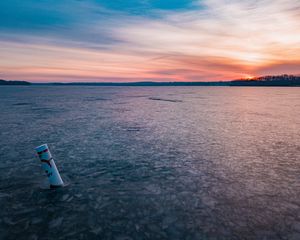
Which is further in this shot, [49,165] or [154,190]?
[154,190]

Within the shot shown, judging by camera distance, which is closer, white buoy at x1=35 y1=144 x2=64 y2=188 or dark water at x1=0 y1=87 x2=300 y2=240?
dark water at x1=0 y1=87 x2=300 y2=240

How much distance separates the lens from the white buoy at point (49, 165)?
4438 millimetres

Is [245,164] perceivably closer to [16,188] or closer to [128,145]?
[128,145]

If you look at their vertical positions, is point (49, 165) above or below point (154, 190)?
above

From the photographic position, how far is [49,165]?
458 centimetres

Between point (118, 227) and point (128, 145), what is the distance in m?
4.78

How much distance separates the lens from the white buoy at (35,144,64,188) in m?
4.44

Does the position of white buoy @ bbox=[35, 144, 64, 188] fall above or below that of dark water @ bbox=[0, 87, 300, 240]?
above

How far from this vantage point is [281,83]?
17300cm

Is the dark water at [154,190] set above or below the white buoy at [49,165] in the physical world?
below

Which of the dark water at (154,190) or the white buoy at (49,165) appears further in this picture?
the white buoy at (49,165)

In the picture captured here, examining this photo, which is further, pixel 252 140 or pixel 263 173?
pixel 252 140

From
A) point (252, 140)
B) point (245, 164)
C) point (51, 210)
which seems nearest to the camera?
point (51, 210)

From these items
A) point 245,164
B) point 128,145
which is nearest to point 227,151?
point 245,164
